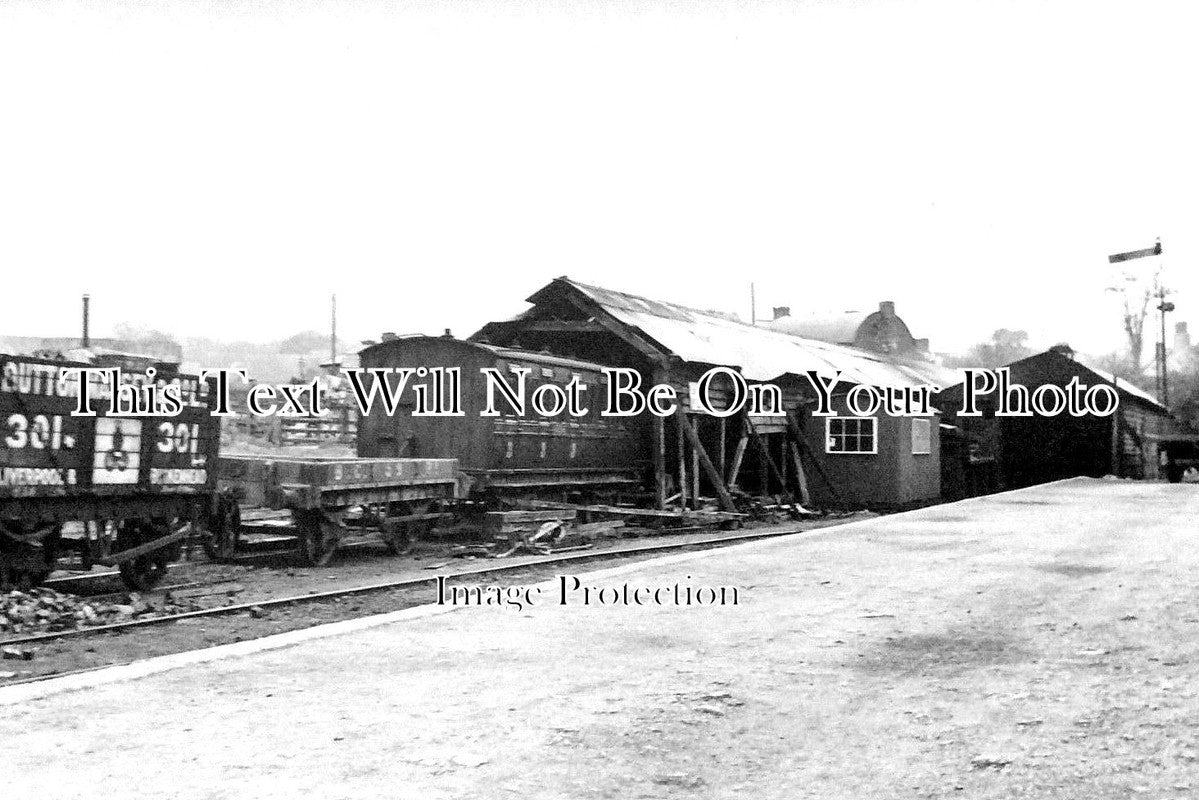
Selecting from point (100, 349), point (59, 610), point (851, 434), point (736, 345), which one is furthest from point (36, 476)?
point (100, 349)

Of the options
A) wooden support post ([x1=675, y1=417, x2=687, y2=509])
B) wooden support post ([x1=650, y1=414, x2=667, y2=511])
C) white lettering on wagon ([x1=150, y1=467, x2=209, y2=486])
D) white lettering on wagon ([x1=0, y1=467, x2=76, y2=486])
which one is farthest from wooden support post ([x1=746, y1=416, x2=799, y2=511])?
white lettering on wagon ([x1=0, y1=467, x2=76, y2=486])

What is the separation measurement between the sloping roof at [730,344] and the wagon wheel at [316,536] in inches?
334

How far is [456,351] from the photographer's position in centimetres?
1733

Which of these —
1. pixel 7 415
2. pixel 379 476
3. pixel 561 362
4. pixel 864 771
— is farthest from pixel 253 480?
pixel 864 771

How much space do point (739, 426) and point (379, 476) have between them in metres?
11.5

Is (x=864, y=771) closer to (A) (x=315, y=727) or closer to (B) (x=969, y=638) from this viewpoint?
(A) (x=315, y=727)

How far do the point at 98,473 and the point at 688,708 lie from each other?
8160 mm

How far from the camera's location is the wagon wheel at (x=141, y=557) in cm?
1181

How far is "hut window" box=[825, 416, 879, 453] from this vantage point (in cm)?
2697

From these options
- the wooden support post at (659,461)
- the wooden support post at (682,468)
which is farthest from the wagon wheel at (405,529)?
the wooden support post at (682,468)

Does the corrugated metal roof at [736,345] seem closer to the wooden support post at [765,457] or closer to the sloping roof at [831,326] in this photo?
the wooden support post at [765,457]

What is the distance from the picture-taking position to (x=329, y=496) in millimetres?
14023

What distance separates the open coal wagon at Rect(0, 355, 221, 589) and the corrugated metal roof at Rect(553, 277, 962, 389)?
10505 millimetres

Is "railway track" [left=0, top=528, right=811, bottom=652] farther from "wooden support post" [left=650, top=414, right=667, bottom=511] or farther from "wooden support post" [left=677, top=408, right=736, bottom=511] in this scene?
"wooden support post" [left=677, top=408, right=736, bottom=511]
